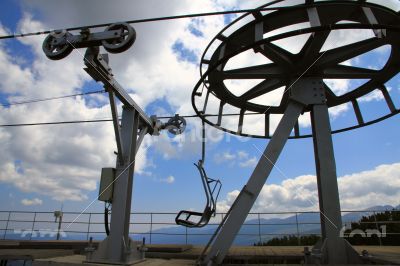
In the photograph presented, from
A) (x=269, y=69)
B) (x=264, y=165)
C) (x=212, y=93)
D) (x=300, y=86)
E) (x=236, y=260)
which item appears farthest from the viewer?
(x=212, y=93)

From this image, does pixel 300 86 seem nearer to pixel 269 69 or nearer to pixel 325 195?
pixel 269 69

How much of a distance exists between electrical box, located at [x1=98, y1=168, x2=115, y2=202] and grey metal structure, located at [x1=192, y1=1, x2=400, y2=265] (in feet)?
6.44

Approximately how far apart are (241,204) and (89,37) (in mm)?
3566

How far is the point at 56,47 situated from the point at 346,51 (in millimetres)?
5075

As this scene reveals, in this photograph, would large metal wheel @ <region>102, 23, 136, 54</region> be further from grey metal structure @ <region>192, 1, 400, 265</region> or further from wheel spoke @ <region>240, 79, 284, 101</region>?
wheel spoke @ <region>240, 79, 284, 101</region>

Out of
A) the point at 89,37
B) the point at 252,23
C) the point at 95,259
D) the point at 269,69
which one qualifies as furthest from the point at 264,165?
the point at 89,37

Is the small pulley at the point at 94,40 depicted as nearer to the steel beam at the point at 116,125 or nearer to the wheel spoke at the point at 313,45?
the steel beam at the point at 116,125

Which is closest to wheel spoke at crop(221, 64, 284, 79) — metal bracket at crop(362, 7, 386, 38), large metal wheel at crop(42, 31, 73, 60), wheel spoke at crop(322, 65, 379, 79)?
wheel spoke at crop(322, 65, 379, 79)

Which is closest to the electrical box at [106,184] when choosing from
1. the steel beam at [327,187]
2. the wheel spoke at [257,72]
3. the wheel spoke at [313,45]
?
the wheel spoke at [257,72]

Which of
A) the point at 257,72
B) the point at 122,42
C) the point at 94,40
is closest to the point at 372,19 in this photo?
the point at 257,72

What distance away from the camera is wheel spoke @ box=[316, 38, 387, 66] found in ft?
16.4

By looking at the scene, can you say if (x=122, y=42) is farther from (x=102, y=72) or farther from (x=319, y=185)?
(x=319, y=185)

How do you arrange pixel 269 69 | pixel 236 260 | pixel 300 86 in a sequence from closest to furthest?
pixel 300 86 → pixel 269 69 → pixel 236 260

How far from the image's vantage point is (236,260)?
5.97 metres
